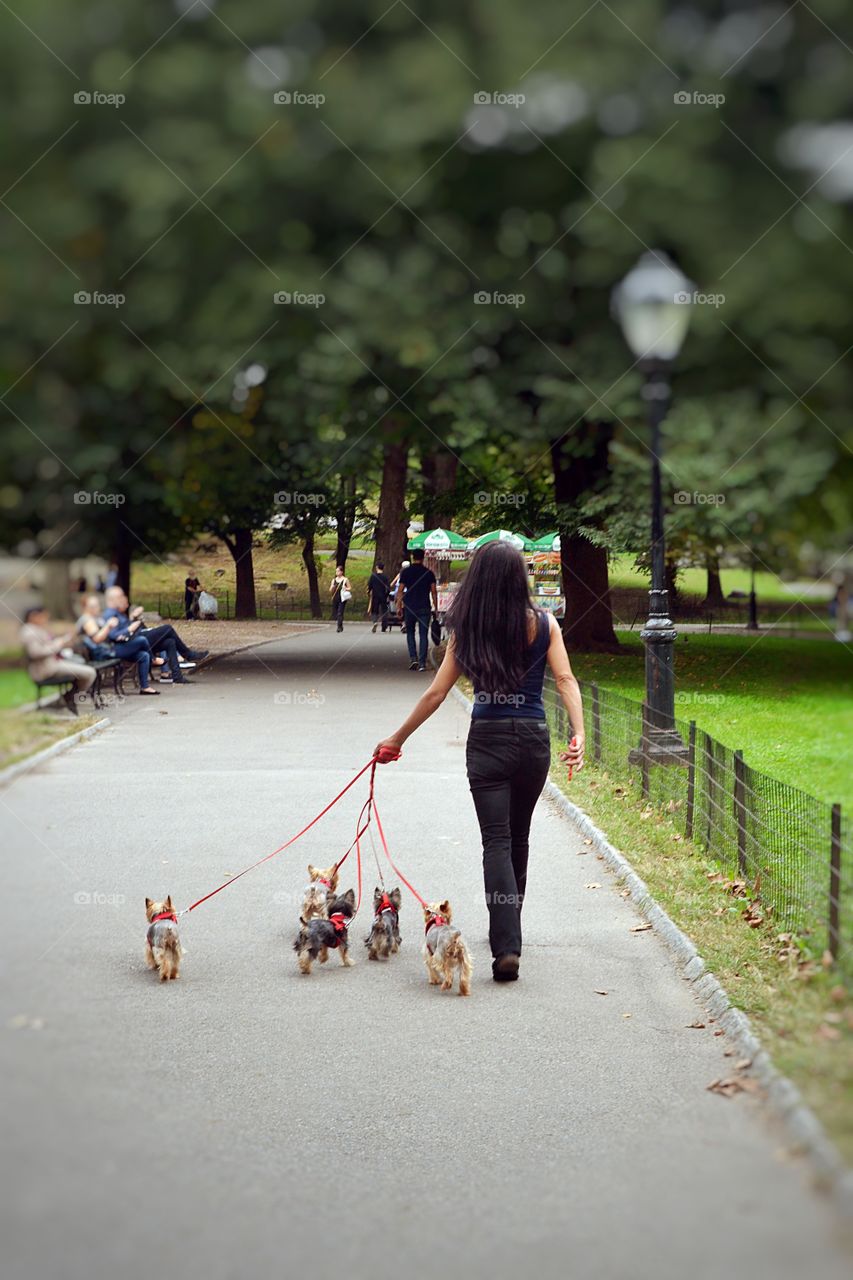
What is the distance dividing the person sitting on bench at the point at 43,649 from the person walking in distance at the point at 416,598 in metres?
1.22

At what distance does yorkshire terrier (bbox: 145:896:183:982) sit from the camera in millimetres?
4832

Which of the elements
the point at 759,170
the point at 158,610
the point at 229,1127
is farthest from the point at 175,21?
the point at 229,1127

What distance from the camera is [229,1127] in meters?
3.60

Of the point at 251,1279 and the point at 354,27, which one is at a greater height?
the point at 354,27

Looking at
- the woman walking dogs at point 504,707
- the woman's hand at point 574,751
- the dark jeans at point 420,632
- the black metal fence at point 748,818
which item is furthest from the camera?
the woman's hand at point 574,751

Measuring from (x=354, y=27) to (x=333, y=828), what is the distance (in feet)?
18.9

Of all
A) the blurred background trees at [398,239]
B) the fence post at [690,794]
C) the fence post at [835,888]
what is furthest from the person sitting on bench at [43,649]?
the fence post at [690,794]

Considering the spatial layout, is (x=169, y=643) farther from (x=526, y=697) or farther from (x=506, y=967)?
(x=506, y=967)

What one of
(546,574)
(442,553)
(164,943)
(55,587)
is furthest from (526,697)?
(55,587)

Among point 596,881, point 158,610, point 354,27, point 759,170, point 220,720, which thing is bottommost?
point 596,881

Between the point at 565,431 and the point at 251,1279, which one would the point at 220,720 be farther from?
the point at 251,1279

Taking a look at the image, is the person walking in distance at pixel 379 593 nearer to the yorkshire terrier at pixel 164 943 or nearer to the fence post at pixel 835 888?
the fence post at pixel 835 888

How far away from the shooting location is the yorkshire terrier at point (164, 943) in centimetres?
483

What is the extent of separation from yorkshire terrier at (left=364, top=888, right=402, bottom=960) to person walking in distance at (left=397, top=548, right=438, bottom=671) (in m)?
1.48
